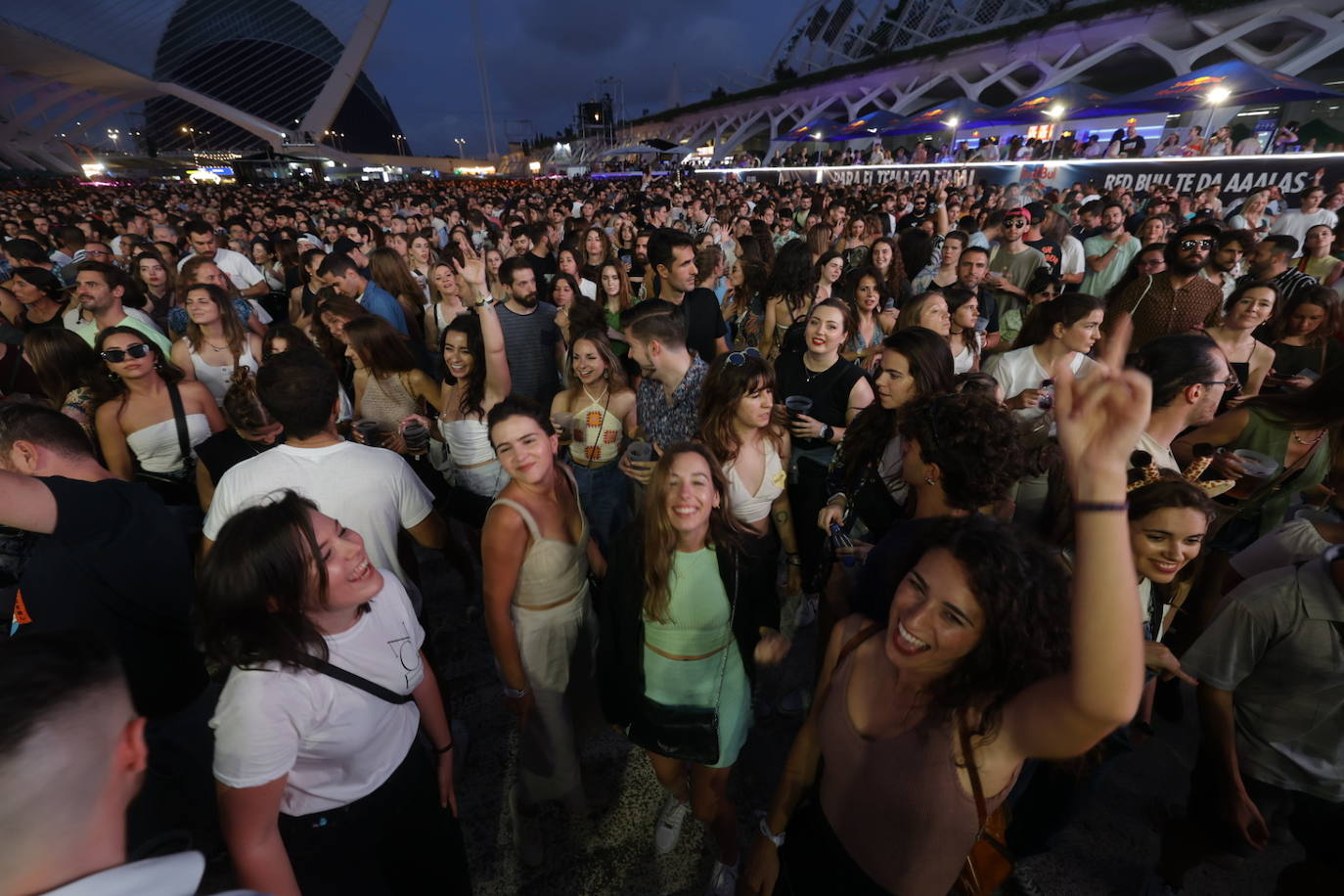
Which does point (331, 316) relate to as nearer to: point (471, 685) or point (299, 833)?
point (471, 685)

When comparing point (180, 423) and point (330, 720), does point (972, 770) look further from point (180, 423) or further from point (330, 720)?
point (180, 423)

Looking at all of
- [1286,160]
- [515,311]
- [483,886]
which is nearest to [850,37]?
[1286,160]

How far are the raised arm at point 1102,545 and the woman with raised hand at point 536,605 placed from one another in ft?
5.78

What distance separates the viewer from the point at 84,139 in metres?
55.3

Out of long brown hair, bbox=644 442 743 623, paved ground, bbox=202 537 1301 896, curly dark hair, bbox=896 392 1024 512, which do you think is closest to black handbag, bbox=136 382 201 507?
paved ground, bbox=202 537 1301 896

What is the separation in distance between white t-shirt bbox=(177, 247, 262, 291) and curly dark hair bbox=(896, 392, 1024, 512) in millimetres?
7811

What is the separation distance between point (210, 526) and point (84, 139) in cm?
8419

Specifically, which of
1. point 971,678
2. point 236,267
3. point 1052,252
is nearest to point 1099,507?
point 971,678

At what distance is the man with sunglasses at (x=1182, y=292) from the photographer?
171 inches

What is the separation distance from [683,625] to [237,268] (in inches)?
293

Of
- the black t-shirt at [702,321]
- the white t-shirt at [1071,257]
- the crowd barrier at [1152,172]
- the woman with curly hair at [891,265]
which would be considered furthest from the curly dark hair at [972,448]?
the crowd barrier at [1152,172]

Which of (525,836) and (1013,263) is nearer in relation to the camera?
(525,836)

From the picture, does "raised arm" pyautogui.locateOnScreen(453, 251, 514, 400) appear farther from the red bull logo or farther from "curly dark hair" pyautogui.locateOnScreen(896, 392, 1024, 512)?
the red bull logo

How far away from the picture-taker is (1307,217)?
7.62 metres
